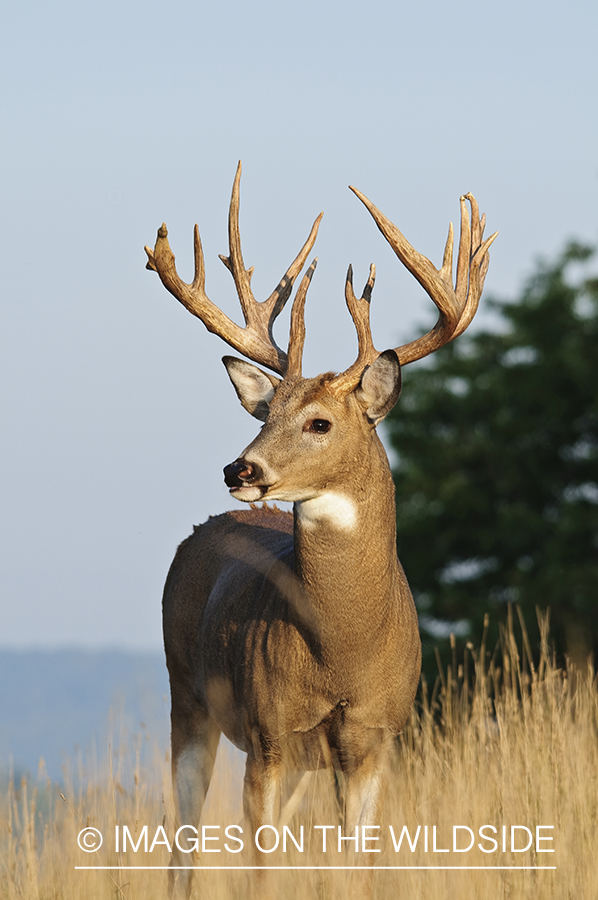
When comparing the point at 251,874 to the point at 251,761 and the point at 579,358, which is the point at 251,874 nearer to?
the point at 251,761

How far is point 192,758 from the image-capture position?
688 centimetres

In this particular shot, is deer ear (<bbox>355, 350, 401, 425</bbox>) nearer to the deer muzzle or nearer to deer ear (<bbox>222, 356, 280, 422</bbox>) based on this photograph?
deer ear (<bbox>222, 356, 280, 422</bbox>)

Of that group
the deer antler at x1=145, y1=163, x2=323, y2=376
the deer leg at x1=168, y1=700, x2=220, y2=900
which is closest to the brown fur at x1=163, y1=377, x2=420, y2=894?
the deer antler at x1=145, y1=163, x2=323, y2=376

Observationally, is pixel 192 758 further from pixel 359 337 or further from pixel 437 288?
pixel 437 288

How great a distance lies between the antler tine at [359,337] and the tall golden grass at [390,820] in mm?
1941

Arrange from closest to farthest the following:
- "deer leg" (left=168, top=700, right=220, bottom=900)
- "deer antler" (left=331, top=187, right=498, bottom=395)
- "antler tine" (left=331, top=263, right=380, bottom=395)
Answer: "antler tine" (left=331, top=263, right=380, bottom=395), "deer antler" (left=331, top=187, right=498, bottom=395), "deer leg" (left=168, top=700, right=220, bottom=900)

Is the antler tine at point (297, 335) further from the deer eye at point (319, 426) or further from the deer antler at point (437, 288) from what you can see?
the deer eye at point (319, 426)

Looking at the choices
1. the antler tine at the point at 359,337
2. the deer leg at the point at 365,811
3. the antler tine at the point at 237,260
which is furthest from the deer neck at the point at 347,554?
the antler tine at the point at 237,260

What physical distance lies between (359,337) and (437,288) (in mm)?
554

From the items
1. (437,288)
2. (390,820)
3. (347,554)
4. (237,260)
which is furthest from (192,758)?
(437,288)

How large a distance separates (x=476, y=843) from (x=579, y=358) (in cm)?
1597

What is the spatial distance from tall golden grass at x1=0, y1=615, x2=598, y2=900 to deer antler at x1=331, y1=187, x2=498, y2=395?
1.93 meters

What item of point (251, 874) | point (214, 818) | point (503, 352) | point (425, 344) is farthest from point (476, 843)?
point (503, 352)

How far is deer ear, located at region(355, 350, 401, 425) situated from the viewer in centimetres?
539
